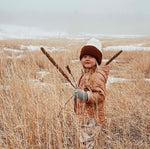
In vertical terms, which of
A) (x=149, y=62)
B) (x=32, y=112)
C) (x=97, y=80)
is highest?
(x=149, y=62)

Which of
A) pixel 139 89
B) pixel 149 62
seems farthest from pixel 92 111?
pixel 149 62

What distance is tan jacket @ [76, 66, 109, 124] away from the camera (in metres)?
1.03

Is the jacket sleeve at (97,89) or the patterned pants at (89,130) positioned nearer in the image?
the jacket sleeve at (97,89)

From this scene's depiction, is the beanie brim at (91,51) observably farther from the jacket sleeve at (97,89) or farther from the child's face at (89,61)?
the jacket sleeve at (97,89)

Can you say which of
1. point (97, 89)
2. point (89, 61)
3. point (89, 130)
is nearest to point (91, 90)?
point (97, 89)

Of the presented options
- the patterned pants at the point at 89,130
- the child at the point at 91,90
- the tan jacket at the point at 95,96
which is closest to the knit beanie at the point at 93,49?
the child at the point at 91,90

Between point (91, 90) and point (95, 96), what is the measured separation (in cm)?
6

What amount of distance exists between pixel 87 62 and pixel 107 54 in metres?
5.52

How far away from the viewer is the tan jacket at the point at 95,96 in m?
1.03

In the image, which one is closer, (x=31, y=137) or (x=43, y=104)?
(x=31, y=137)

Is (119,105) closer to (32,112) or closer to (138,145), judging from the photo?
(138,145)

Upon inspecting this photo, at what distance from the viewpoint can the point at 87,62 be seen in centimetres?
110

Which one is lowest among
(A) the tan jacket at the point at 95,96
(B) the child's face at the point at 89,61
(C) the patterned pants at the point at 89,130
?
(C) the patterned pants at the point at 89,130

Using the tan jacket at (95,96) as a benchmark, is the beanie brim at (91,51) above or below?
Answer: above
